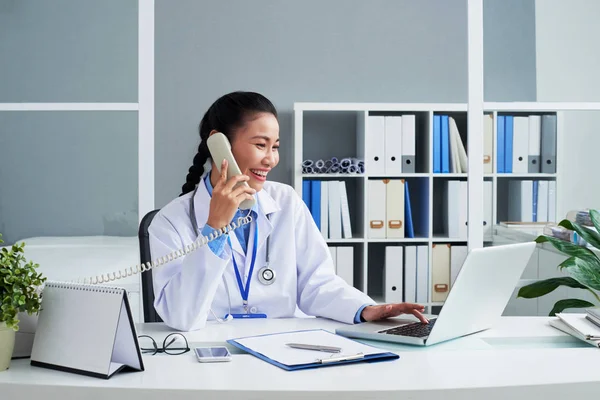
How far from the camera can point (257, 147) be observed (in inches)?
81.0

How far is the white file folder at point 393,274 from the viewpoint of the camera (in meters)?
4.29

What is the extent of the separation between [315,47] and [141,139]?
1.91 meters

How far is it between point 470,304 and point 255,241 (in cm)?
75

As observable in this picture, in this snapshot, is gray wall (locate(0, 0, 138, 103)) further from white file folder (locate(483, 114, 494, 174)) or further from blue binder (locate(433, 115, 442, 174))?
blue binder (locate(433, 115, 442, 174))

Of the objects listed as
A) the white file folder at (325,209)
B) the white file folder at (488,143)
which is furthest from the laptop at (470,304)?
the white file folder at (325,209)

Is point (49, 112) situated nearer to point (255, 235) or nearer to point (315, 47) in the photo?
point (255, 235)

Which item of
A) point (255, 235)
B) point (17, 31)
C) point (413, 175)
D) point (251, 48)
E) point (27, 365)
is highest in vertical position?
point (251, 48)

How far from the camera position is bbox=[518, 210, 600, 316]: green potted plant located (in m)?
2.16

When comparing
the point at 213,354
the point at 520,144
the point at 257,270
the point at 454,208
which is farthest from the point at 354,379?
the point at 454,208

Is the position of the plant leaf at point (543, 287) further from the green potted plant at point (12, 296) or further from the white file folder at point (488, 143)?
the green potted plant at point (12, 296)

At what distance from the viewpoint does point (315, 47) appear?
177 inches

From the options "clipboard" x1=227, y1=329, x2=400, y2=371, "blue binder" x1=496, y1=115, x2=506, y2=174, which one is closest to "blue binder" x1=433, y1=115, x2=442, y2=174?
"blue binder" x1=496, y1=115, x2=506, y2=174

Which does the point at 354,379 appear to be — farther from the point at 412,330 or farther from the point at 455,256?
the point at 455,256

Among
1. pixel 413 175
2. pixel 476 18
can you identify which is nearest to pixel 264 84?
pixel 413 175
